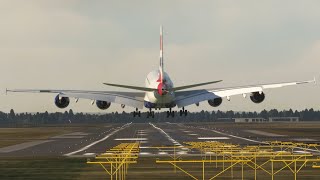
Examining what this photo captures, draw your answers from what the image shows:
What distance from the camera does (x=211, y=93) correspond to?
94.6 metres

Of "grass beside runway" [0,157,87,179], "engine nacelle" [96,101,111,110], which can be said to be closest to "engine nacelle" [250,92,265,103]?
"engine nacelle" [96,101,111,110]

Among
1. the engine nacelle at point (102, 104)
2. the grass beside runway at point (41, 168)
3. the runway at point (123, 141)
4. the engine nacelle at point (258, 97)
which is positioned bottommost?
the grass beside runway at point (41, 168)

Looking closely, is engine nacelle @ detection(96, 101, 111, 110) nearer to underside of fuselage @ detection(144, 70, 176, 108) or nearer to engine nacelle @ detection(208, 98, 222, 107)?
underside of fuselage @ detection(144, 70, 176, 108)

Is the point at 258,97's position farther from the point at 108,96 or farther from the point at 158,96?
the point at 108,96

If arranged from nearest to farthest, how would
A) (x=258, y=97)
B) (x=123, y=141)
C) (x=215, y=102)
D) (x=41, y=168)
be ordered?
(x=41, y=168)
(x=258, y=97)
(x=123, y=141)
(x=215, y=102)

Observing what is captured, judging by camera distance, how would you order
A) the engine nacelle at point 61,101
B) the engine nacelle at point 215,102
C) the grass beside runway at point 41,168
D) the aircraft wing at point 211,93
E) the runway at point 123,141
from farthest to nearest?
1. the engine nacelle at point 215,102
2. the engine nacelle at point 61,101
3. the aircraft wing at point 211,93
4. the runway at point 123,141
5. the grass beside runway at point 41,168

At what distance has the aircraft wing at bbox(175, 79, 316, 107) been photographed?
92137 millimetres

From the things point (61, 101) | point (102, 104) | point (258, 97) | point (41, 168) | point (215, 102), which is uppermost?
point (258, 97)

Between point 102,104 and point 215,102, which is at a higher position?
point 215,102

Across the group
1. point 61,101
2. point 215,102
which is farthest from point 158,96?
point 61,101

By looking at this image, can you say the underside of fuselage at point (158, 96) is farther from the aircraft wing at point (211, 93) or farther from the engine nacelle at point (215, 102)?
the engine nacelle at point (215, 102)

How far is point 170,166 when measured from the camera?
51562mm

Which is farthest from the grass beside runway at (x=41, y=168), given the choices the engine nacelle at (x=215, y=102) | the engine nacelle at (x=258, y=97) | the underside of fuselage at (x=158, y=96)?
the engine nacelle at (x=215, y=102)

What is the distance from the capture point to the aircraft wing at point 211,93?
9214cm
